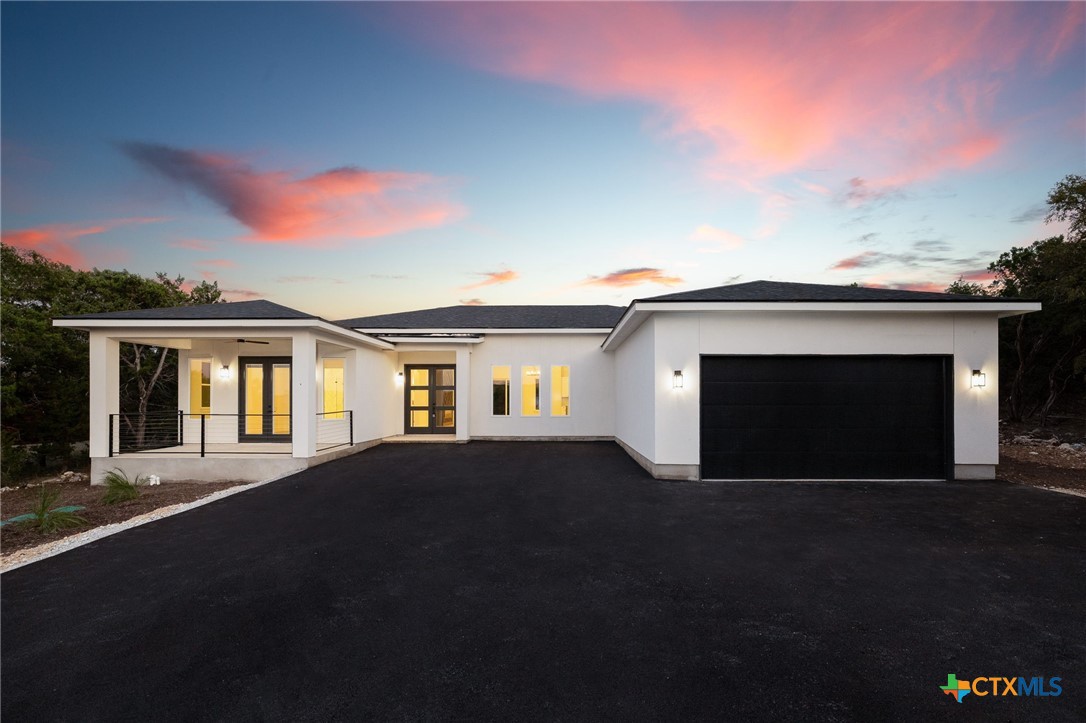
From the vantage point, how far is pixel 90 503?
702cm

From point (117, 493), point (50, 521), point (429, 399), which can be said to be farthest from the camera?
point (429, 399)

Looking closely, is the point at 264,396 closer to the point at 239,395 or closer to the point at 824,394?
the point at 239,395

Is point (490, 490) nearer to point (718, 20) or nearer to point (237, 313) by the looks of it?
point (237, 313)

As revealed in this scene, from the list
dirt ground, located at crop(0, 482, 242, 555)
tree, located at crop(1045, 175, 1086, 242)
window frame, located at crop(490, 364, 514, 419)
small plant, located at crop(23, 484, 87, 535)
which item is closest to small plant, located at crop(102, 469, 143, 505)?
dirt ground, located at crop(0, 482, 242, 555)

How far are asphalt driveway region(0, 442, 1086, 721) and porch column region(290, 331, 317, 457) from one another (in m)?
2.97

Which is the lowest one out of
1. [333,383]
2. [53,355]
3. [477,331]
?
[333,383]

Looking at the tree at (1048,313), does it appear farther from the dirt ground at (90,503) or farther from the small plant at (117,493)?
the small plant at (117,493)

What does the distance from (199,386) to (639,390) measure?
11.8 meters

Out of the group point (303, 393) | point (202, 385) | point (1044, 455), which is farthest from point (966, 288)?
point (202, 385)

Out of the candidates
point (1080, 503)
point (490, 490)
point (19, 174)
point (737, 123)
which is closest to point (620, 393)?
point (490, 490)

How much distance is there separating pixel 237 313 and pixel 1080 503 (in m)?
14.6

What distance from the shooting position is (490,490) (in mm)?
7195

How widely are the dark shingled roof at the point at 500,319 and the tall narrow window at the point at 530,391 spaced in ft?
4.53

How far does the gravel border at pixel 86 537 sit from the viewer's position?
438cm
